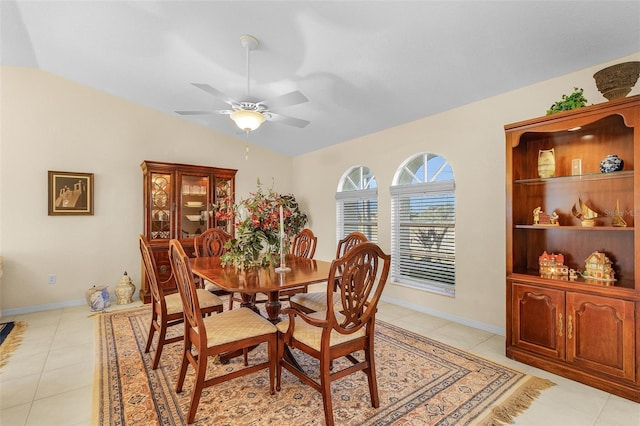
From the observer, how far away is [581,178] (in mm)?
2396

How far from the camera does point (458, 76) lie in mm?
2850

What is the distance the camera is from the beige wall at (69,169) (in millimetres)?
3824

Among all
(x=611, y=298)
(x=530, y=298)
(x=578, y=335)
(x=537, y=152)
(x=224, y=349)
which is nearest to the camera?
(x=224, y=349)

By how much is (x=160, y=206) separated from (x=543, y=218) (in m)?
4.65

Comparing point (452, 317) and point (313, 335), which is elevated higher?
point (313, 335)

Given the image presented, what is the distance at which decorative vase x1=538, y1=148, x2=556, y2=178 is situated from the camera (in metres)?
2.57

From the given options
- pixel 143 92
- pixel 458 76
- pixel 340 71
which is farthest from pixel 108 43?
pixel 458 76

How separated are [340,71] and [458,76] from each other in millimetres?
1122

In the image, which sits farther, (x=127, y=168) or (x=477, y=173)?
(x=127, y=168)

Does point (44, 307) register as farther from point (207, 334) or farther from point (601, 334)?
point (601, 334)

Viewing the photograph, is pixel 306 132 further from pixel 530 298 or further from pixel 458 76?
pixel 530 298

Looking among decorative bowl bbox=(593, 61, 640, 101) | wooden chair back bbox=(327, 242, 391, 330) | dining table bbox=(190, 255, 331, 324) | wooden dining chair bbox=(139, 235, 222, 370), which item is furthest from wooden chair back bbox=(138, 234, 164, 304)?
decorative bowl bbox=(593, 61, 640, 101)

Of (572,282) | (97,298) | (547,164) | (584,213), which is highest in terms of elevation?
A: (547,164)

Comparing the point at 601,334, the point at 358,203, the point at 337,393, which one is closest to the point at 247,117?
the point at 337,393
